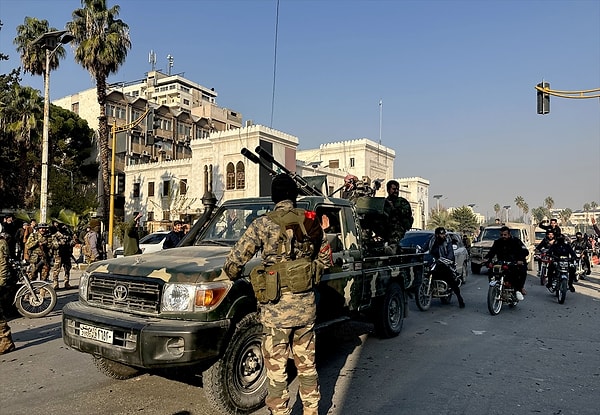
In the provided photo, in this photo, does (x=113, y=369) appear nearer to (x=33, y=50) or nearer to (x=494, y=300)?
(x=494, y=300)

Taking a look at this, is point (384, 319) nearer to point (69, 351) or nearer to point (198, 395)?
point (198, 395)

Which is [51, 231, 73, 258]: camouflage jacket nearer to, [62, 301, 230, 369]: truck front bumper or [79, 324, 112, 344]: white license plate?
[79, 324, 112, 344]: white license plate

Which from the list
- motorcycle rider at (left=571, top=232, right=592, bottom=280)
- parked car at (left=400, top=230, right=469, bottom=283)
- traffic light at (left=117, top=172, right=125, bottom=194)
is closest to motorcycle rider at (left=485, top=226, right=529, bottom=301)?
parked car at (left=400, top=230, right=469, bottom=283)

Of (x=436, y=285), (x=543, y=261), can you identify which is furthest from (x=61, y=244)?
(x=543, y=261)

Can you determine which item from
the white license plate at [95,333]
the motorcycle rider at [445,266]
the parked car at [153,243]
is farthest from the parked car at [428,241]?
the white license plate at [95,333]

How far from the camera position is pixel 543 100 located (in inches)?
614

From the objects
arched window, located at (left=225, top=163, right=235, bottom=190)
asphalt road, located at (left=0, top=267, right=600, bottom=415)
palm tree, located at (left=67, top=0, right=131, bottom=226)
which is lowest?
asphalt road, located at (left=0, top=267, right=600, bottom=415)

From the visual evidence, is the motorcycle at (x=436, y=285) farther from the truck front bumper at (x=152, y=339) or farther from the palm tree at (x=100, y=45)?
the palm tree at (x=100, y=45)

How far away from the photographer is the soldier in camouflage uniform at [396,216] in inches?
316

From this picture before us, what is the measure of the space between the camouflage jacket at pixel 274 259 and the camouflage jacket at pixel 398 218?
435 centimetres

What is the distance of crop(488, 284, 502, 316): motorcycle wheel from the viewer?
373 inches

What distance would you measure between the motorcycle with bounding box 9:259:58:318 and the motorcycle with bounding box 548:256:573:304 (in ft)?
36.6

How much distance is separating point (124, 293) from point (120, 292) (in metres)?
0.05

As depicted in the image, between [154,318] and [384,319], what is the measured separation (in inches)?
160
